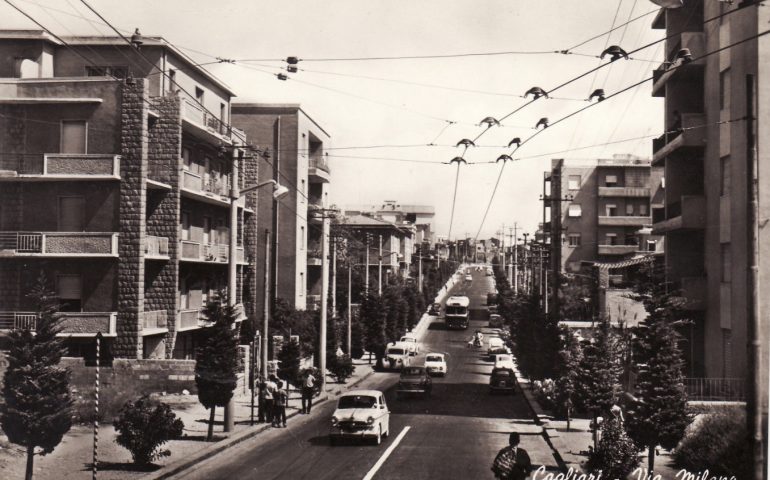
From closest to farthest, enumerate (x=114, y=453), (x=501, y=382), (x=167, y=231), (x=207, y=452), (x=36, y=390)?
(x=36, y=390)
(x=114, y=453)
(x=207, y=452)
(x=167, y=231)
(x=501, y=382)

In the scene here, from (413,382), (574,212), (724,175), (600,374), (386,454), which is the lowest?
(413,382)

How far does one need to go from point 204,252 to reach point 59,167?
11378 millimetres

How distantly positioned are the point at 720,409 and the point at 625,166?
71.1m

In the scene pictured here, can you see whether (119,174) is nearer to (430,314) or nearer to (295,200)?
(295,200)

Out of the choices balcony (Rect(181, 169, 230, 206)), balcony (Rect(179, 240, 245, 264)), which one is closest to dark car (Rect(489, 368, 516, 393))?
balcony (Rect(179, 240, 245, 264))

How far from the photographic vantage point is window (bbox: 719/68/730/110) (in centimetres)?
2862

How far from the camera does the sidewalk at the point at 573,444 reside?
2077cm

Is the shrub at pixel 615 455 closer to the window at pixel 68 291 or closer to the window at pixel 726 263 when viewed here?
the window at pixel 726 263

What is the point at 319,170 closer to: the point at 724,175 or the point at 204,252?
the point at 204,252

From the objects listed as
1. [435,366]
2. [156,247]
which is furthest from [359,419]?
[435,366]

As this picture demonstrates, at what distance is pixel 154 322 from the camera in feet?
117

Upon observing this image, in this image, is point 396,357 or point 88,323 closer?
point 88,323

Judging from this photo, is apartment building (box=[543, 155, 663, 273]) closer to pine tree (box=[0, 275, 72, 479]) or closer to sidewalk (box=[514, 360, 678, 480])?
sidewalk (box=[514, 360, 678, 480])

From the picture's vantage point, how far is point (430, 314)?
10650 centimetres
